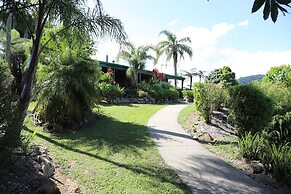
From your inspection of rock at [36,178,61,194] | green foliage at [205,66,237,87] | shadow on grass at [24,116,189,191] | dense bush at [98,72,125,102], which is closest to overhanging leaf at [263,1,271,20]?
shadow on grass at [24,116,189,191]

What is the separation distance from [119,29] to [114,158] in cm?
402

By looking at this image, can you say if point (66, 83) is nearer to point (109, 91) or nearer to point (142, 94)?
point (109, 91)

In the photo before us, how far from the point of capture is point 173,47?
126 ft

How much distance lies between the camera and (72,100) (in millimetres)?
10227

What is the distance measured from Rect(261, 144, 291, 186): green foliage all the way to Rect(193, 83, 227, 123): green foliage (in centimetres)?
476

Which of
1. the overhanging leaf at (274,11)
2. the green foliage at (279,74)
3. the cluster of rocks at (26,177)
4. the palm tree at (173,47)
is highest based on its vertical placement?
the palm tree at (173,47)

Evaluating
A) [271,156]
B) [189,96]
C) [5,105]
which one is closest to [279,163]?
[271,156]

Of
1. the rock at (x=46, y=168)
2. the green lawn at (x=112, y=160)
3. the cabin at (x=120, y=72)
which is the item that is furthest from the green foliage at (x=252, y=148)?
the cabin at (x=120, y=72)

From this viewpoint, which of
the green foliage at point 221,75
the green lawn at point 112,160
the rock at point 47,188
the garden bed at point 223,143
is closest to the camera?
the rock at point 47,188

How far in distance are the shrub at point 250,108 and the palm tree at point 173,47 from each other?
30.7 m

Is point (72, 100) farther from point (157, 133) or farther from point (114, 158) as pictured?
point (114, 158)

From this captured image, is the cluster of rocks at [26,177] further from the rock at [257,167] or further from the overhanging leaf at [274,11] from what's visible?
the rock at [257,167]

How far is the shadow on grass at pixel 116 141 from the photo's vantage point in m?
5.75

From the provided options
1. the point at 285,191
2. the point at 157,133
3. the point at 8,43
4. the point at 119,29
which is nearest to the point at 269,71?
the point at 157,133
